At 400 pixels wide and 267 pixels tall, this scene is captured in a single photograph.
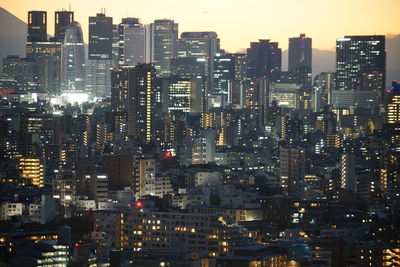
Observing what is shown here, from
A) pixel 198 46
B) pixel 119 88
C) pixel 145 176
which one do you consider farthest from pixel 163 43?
pixel 145 176

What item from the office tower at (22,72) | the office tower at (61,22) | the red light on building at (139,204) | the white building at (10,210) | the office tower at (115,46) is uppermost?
the office tower at (61,22)

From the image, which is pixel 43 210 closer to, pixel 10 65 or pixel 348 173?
pixel 348 173

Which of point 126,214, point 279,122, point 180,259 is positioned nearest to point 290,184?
point 126,214

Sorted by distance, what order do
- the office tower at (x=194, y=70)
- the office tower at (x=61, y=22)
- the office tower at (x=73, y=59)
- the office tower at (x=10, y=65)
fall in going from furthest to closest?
the office tower at (x=73, y=59)
the office tower at (x=61, y=22)
the office tower at (x=10, y=65)
the office tower at (x=194, y=70)

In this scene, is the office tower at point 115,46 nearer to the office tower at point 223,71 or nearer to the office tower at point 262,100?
the office tower at point 223,71

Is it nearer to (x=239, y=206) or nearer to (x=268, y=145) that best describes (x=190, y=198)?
(x=239, y=206)

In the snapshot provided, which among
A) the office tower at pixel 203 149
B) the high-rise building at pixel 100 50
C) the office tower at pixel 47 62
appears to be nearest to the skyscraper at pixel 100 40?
the high-rise building at pixel 100 50

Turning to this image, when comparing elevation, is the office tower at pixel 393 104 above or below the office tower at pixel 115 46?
below

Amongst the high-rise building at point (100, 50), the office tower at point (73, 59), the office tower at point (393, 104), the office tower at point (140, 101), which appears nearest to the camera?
the office tower at point (140, 101)
